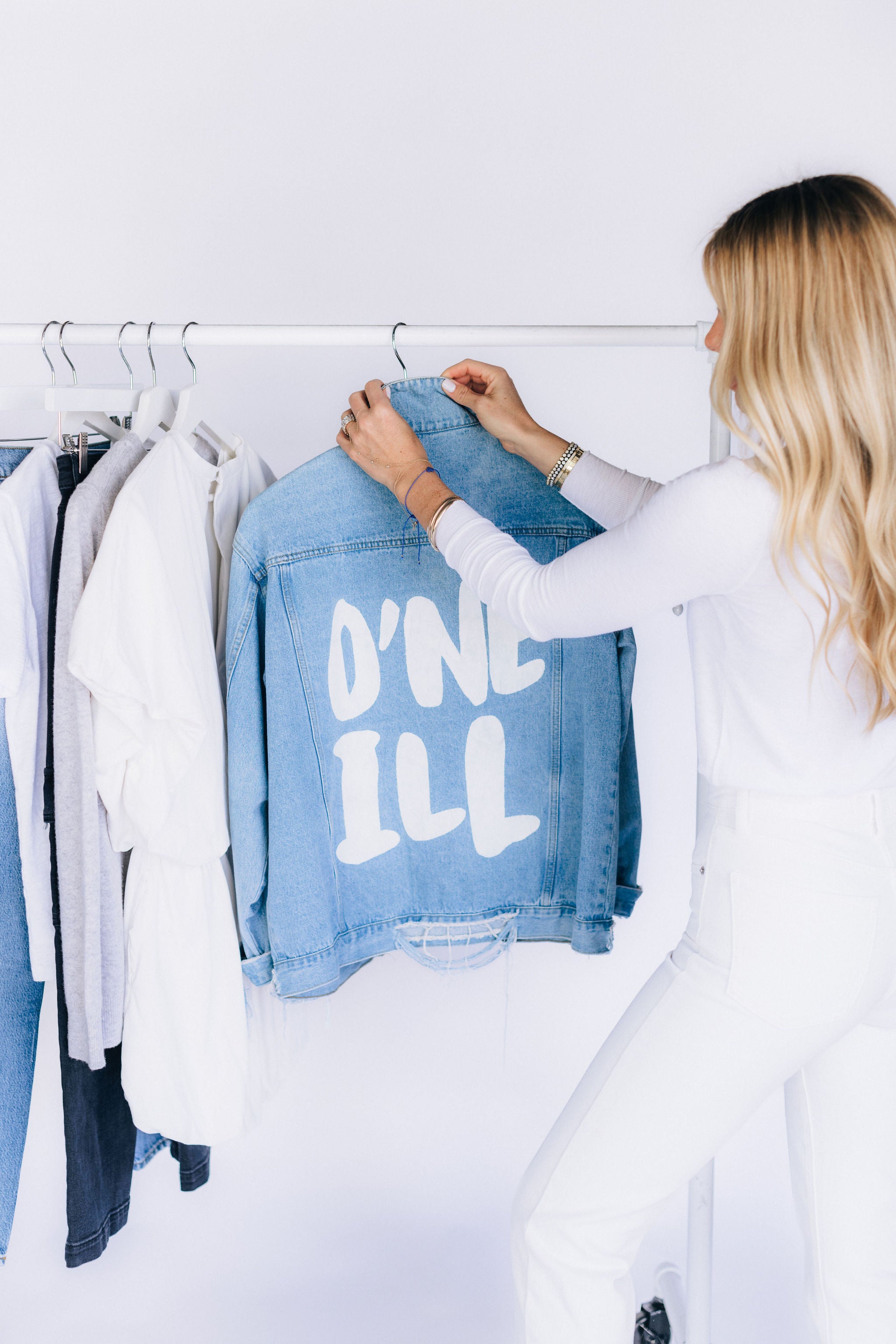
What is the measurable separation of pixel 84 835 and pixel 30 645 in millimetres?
231

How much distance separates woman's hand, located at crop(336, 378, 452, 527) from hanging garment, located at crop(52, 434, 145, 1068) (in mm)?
282

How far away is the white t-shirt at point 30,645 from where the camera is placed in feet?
3.59

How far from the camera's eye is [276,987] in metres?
1.28

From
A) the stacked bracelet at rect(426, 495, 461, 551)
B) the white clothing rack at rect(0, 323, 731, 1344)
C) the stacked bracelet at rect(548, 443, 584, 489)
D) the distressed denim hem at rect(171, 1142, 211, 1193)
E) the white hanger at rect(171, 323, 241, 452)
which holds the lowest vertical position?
the distressed denim hem at rect(171, 1142, 211, 1193)

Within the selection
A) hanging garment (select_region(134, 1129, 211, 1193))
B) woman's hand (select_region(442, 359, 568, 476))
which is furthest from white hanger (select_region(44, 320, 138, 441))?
hanging garment (select_region(134, 1129, 211, 1193))

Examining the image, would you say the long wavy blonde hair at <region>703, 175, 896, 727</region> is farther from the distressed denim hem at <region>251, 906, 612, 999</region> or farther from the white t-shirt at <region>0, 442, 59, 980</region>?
the white t-shirt at <region>0, 442, 59, 980</region>

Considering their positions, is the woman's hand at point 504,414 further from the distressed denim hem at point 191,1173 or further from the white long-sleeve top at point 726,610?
the distressed denim hem at point 191,1173

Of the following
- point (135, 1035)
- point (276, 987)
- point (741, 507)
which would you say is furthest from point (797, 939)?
point (135, 1035)

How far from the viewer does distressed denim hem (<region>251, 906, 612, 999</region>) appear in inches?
50.5

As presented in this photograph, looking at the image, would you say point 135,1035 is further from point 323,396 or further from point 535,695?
point 323,396

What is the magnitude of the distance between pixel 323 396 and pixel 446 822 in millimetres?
840

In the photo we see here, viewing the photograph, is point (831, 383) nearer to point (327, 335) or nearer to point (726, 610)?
point (726, 610)

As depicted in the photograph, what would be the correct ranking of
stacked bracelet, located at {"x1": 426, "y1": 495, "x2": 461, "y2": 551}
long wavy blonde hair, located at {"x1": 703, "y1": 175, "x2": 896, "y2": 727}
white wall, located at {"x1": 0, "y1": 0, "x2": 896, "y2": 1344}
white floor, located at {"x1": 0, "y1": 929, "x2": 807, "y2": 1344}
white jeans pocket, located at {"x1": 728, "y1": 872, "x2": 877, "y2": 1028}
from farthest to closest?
white floor, located at {"x1": 0, "y1": 929, "x2": 807, "y2": 1344} → white wall, located at {"x1": 0, "y1": 0, "x2": 896, "y2": 1344} → stacked bracelet, located at {"x1": 426, "y1": 495, "x2": 461, "y2": 551} → white jeans pocket, located at {"x1": 728, "y1": 872, "x2": 877, "y2": 1028} → long wavy blonde hair, located at {"x1": 703, "y1": 175, "x2": 896, "y2": 727}

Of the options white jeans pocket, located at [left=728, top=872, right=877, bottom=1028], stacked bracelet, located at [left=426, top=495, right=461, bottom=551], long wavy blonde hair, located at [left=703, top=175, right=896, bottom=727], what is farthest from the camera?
stacked bracelet, located at [left=426, top=495, right=461, bottom=551]
